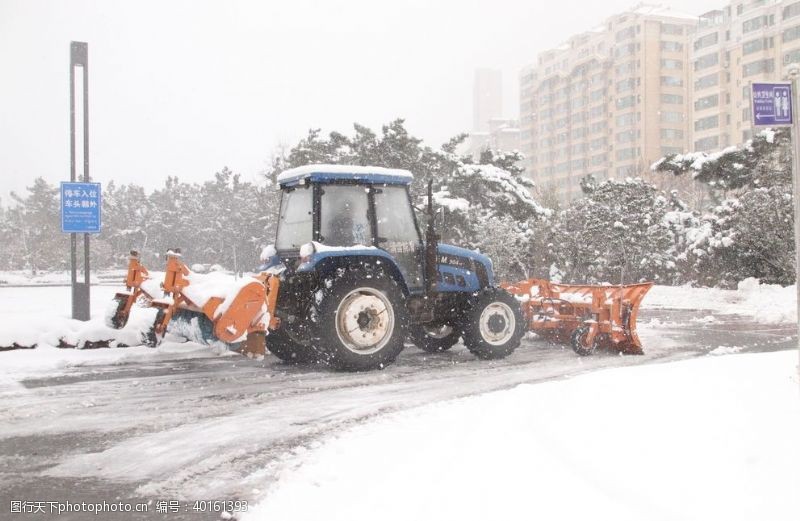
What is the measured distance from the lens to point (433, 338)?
9109 mm

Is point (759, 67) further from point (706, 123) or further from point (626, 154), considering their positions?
point (626, 154)

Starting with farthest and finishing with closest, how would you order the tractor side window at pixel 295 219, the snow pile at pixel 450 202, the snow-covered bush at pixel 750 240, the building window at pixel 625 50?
1. the building window at pixel 625 50
2. the snow pile at pixel 450 202
3. the snow-covered bush at pixel 750 240
4. the tractor side window at pixel 295 219

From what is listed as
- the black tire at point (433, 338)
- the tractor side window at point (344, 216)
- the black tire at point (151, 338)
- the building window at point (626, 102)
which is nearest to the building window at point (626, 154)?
the building window at point (626, 102)

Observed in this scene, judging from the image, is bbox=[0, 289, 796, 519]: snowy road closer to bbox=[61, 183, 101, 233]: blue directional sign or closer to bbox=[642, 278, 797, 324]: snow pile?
bbox=[61, 183, 101, 233]: blue directional sign

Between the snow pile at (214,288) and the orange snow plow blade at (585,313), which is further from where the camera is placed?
the orange snow plow blade at (585,313)

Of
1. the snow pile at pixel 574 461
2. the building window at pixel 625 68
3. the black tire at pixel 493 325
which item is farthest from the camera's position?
the building window at pixel 625 68

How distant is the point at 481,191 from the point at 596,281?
15.6 feet

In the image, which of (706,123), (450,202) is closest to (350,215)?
(450,202)

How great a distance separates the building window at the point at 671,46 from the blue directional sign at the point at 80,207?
74505 mm

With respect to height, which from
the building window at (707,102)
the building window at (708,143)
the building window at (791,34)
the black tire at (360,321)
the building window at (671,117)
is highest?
the building window at (791,34)

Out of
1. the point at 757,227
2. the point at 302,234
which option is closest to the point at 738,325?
the point at 757,227

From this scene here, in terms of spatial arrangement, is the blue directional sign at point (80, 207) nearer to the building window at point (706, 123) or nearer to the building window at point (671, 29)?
the building window at point (706, 123)

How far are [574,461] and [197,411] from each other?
3.15 m

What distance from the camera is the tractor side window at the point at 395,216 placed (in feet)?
25.8
